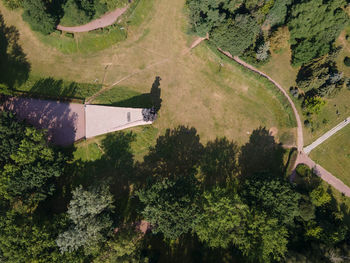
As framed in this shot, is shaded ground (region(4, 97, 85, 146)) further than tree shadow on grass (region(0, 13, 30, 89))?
No

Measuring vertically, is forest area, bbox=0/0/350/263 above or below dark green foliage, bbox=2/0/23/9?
below

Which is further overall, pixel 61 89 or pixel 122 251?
pixel 61 89

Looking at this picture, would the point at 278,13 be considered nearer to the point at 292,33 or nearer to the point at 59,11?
the point at 292,33

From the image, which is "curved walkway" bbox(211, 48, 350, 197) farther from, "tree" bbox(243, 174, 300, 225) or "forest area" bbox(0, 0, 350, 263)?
"tree" bbox(243, 174, 300, 225)

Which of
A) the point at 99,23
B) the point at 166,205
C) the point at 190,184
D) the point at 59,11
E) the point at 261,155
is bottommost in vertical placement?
the point at 166,205

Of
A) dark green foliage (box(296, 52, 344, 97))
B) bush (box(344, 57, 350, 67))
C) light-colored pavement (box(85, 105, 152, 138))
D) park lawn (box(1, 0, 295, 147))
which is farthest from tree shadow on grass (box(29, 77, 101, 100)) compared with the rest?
bush (box(344, 57, 350, 67))

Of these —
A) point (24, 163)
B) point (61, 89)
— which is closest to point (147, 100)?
point (61, 89)

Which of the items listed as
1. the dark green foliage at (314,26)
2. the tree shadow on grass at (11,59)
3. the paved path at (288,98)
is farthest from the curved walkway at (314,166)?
the tree shadow on grass at (11,59)
